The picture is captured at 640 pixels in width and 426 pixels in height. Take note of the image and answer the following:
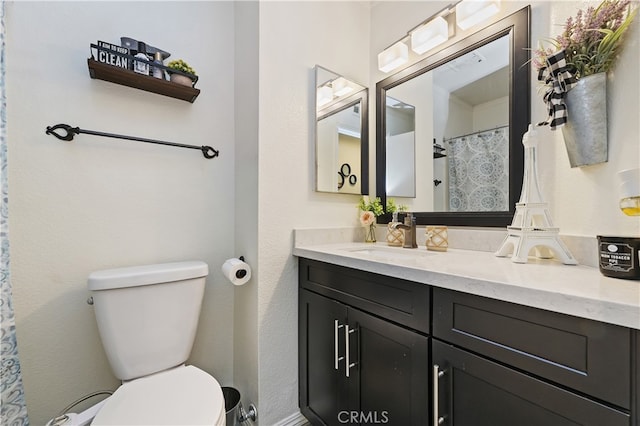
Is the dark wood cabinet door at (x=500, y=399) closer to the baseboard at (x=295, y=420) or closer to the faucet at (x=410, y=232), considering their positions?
the faucet at (x=410, y=232)

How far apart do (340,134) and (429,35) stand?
66 centimetres

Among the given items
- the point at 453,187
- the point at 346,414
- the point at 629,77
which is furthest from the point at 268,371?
Answer: the point at 629,77

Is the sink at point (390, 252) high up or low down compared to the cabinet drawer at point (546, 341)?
up

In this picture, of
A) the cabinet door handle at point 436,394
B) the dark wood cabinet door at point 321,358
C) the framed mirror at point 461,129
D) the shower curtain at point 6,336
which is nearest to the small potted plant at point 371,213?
the framed mirror at point 461,129

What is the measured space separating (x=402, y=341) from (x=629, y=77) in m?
1.09

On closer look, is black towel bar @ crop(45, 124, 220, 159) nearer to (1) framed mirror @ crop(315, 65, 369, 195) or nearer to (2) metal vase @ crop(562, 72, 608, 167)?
(1) framed mirror @ crop(315, 65, 369, 195)

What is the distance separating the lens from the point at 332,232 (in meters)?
1.54

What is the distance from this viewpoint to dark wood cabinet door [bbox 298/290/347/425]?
1.16m

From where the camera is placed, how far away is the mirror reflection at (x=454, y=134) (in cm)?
121

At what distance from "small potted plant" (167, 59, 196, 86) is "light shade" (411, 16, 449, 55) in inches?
46.0

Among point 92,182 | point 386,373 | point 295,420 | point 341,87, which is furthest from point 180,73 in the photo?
point 295,420

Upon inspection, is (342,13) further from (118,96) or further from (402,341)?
(402,341)

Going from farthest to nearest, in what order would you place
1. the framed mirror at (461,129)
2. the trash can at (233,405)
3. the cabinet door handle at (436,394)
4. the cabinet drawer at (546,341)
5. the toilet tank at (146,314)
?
1. the trash can at (233,405)
2. the framed mirror at (461,129)
3. the toilet tank at (146,314)
4. the cabinet door handle at (436,394)
5. the cabinet drawer at (546,341)

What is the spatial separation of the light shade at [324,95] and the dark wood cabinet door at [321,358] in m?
1.03
